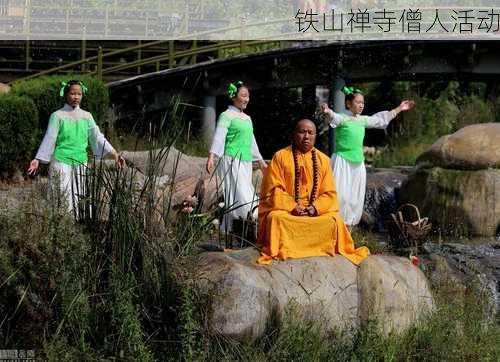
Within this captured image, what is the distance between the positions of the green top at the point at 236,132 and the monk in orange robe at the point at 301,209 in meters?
2.61

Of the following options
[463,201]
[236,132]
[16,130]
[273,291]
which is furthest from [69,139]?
[463,201]

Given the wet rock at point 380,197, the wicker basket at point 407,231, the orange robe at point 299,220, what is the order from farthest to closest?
1. the wet rock at point 380,197
2. the wicker basket at point 407,231
3. the orange robe at point 299,220

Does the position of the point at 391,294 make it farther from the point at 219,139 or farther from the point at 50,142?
the point at 50,142

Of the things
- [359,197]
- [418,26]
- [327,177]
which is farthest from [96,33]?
[327,177]

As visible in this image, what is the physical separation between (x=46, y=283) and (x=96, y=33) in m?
15.6

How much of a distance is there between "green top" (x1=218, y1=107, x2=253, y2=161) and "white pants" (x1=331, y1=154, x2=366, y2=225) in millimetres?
A: 1160

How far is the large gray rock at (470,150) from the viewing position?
42.8ft

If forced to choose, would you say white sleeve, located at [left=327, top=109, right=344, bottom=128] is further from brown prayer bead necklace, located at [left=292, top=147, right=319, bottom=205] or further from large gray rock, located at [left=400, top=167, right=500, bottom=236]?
brown prayer bead necklace, located at [left=292, top=147, right=319, bottom=205]

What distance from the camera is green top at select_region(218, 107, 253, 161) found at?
1041cm

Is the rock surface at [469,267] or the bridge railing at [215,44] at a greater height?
the bridge railing at [215,44]

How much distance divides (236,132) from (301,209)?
9.66ft

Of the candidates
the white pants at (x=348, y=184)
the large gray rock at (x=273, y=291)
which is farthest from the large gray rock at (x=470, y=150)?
the large gray rock at (x=273, y=291)

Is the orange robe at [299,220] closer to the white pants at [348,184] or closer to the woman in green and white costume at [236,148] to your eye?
the woman in green and white costume at [236,148]

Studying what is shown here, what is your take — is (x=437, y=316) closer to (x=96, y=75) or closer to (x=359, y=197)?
(x=359, y=197)
